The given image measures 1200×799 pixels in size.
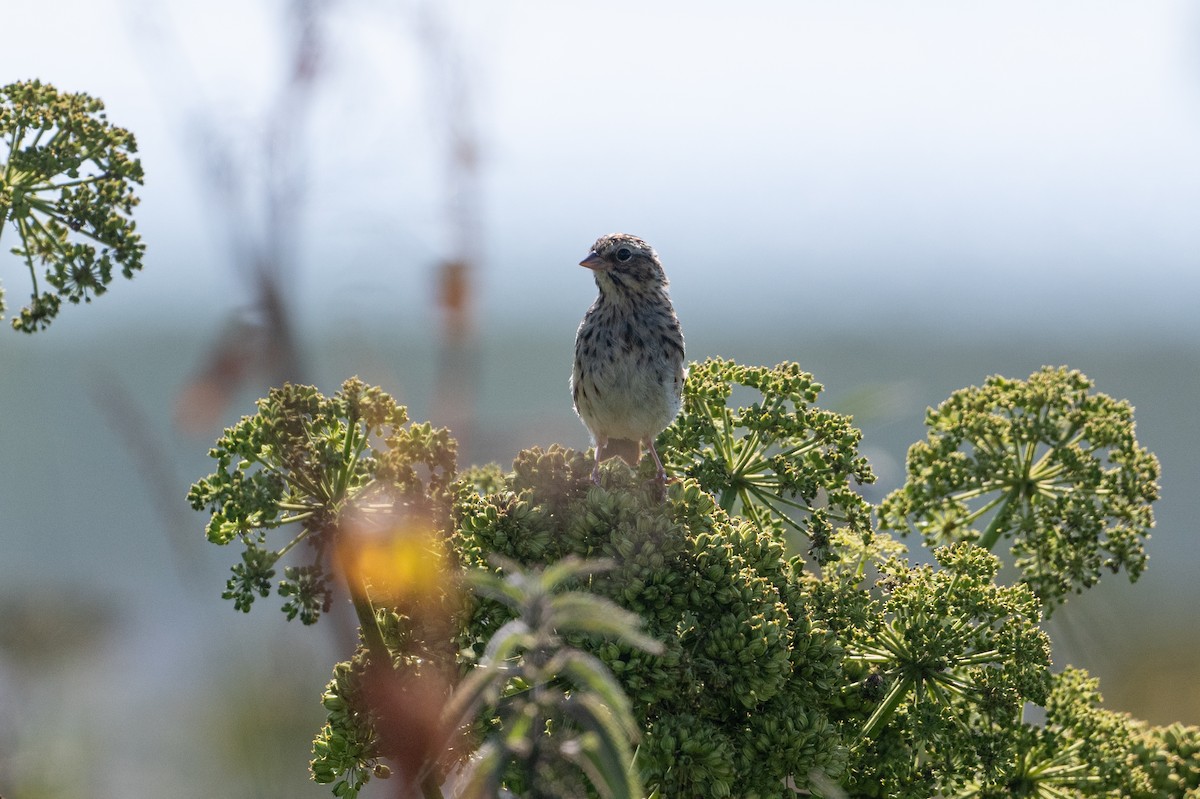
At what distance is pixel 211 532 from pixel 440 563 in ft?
2.64

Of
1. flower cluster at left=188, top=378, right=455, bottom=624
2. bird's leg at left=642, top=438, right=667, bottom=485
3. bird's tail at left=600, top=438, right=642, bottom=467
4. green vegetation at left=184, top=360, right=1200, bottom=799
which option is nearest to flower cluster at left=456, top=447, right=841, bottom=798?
green vegetation at left=184, top=360, right=1200, bottom=799

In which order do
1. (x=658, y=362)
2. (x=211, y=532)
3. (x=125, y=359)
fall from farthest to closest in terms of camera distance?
(x=125, y=359) → (x=658, y=362) → (x=211, y=532)

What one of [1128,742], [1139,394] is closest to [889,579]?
[1128,742]

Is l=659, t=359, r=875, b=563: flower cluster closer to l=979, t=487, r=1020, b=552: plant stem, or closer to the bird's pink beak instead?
l=979, t=487, r=1020, b=552: plant stem

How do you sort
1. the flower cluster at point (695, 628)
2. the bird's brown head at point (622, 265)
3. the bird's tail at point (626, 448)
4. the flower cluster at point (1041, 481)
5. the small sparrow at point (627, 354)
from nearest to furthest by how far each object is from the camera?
the flower cluster at point (695, 628) → the flower cluster at point (1041, 481) → the small sparrow at point (627, 354) → the bird's tail at point (626, 448) → the bird's brown head at point (622, 265)

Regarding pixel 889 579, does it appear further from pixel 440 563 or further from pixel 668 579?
pixel 440 563

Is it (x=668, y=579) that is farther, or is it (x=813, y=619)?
(x=813, y=619)

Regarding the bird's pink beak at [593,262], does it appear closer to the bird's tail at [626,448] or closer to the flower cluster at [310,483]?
the bird's tail at [626,448]

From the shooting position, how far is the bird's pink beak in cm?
718

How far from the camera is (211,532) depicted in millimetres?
4430

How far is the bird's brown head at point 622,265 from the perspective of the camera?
7227 millimetres

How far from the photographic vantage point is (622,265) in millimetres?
7238

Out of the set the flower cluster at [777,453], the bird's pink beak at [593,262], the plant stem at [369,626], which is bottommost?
the plant stem at [369,626]

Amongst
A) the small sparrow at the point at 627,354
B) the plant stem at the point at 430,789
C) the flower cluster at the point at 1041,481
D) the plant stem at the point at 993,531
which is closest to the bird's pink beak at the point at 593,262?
the small sparrow at the point at 627,354
